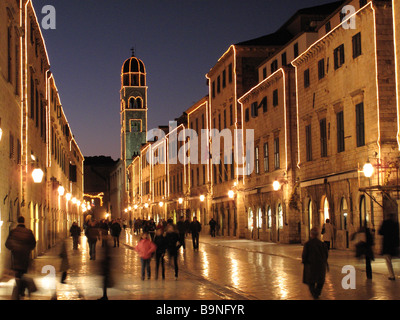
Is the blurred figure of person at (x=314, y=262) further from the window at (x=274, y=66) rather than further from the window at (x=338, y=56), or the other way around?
the window at (x=274, y=66)

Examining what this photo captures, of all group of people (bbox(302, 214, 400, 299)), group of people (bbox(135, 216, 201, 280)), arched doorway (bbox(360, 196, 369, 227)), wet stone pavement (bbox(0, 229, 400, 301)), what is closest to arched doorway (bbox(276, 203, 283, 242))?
arched doorway (bbox(360, 196, 369, 227))

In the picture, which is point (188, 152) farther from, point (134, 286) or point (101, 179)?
point (101, 179)

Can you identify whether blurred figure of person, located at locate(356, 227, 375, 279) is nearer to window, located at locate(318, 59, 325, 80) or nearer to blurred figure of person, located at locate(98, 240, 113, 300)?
blurred figure of person, located at locate(98, 240, 113, 300)

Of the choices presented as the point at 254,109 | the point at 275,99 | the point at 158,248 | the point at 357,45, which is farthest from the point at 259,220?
the point at 158,248

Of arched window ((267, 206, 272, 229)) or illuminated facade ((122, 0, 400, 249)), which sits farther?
arched window ((267, 206, 272, 229))

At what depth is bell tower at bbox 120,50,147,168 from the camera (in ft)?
429

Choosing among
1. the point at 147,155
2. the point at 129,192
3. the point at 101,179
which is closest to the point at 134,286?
the point at 147,155

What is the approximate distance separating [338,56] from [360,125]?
424 cm

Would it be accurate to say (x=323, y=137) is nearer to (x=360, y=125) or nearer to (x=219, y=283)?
(x=360, y=125)

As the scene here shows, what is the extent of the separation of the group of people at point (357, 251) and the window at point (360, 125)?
11.3 meters

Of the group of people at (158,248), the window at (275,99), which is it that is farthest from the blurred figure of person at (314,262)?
the window at (275,99)

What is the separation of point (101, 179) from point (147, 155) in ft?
247

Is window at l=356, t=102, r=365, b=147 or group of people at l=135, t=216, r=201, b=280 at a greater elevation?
window at l=356, t=102, r=365, b=147

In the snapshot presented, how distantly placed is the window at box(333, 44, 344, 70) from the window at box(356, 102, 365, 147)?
2.96 metres
